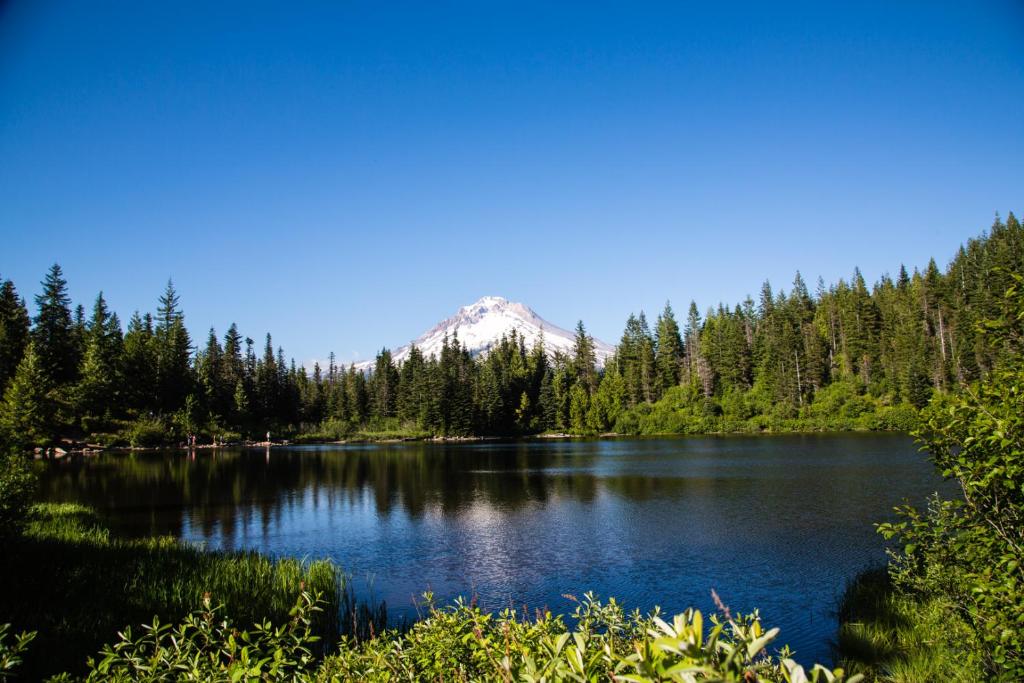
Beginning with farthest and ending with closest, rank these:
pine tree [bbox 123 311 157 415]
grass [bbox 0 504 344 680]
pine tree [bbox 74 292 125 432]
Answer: pine tree [bbox 123 311 157 415]
pine tree [bbox 74 292 125 432]
grass [bbox 0 504 344 680]

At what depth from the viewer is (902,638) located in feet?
39.3

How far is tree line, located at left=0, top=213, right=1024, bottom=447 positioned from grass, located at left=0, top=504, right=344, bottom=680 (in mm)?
62157

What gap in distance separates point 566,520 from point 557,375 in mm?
97532

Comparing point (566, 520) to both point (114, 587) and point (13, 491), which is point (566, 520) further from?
point (13, 491)

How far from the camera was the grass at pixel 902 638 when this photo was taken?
8.29 m

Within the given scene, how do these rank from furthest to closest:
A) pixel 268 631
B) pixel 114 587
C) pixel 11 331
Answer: pixel 11 331 → pixel 114 587 → pixel 268 631

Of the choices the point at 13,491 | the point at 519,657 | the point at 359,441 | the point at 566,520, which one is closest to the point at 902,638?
the point at 519,657

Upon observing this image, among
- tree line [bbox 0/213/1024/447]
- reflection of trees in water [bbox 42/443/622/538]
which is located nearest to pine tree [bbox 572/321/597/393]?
tree line [bbox 0/213/1024/447]

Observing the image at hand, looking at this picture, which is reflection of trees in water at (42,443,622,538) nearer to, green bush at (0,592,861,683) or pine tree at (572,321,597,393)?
green bush at (0,592,861,683)

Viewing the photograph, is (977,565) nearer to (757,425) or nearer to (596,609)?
(596,609)

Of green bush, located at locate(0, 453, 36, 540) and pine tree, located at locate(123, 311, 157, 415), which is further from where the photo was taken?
pine tree, located at locate(123, 311, 157, 415)

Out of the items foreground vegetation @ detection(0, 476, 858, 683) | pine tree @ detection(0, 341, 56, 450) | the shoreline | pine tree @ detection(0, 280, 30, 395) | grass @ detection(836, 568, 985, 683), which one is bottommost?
the shoreline

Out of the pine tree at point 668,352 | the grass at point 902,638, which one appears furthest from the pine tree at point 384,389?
the grass at point 902,638

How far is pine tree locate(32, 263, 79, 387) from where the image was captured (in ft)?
284
